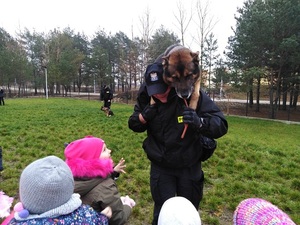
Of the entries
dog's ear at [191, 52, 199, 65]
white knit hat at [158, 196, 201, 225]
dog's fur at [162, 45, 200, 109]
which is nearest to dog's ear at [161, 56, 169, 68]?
dog's fur at [162, 45, 200, 109]

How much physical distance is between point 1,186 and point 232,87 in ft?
52.2

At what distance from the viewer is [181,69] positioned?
5.16 ft

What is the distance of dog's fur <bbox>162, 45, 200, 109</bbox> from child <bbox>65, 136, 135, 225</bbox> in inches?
26.2

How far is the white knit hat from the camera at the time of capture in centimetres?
112

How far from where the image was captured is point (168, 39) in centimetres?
3153

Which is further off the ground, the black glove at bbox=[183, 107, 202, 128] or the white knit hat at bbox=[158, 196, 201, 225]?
the black glove at bbox=[183, 107, 202, 128]

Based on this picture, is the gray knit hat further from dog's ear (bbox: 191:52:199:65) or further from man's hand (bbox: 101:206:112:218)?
dog's ear (bbox: 191:52:199:65)

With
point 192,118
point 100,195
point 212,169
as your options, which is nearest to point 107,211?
point 100,195

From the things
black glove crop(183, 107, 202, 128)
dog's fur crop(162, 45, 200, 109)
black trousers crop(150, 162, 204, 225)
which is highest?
dog's fur crop(162, 45, 200, 109)

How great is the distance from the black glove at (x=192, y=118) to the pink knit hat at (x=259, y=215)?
498 millimetres

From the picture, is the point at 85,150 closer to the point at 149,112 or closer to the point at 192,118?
the point at 149,112

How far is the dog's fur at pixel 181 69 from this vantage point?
1570 millimetres

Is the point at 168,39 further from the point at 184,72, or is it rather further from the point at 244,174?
the point at 184,72

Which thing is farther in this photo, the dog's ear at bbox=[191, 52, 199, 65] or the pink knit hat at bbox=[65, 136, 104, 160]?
the pink knit hat at bbox=[65, 136, 104, 160]
